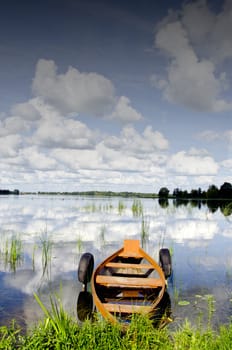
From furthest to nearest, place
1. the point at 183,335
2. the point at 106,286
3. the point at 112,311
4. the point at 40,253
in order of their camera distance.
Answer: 1. the point at 40,253
2. the point at 106,286
3. the point at 112,311
4. the point at 183,335

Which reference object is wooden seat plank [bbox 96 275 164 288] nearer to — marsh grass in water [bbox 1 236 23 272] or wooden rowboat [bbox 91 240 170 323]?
wooden rowboat [bbox 91 240 170 323]

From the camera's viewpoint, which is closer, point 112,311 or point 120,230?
point 112,311

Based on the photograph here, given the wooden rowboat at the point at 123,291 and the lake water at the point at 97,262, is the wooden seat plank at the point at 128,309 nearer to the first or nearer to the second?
the wooden rowboat at the point at 123,291

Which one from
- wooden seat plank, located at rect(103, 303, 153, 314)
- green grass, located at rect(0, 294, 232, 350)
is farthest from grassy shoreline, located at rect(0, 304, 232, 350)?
wooden seat plank, located at rect(103, 303, 153, 314)

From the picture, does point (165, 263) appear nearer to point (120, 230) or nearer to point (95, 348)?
point (95, 348)

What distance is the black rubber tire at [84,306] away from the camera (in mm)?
7914

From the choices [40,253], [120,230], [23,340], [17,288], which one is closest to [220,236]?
[120,230]

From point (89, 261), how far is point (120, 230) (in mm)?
11638

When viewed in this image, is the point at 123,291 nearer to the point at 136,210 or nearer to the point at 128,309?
the point at 128,309

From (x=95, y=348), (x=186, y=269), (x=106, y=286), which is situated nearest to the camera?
(x=95, y=348)

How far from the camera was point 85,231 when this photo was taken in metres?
20.8

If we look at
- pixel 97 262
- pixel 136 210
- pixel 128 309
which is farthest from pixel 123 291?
pixel 136 210

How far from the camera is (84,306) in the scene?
27.9 feet

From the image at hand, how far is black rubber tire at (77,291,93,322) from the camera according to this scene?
791 cm
